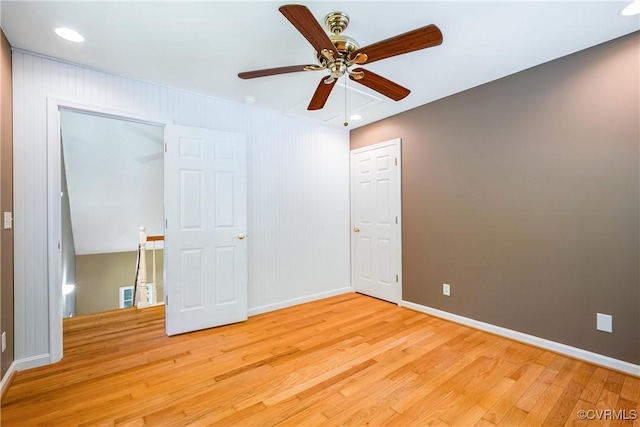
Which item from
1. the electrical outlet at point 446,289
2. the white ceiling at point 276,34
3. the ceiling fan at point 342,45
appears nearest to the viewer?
the ceiling fan at point 342,45

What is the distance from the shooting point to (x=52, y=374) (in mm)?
2121

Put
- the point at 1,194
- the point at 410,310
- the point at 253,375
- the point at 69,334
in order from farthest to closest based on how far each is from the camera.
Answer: the point at 410,310, the point at 69,334, the point at 253,375, the point at 1,194

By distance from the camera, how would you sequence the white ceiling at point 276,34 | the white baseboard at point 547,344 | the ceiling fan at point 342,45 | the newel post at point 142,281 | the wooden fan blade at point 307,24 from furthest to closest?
1. the newel post at point 142,281
2. the white baseboard at point 547,344
3. the white ceiling at point 276,34
4. the ceiling fan at point 342,45
5. the wooden fan blade at point 307,24

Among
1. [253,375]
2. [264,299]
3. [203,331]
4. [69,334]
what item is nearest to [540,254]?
[253,375]

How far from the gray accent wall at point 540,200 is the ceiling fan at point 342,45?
1.33 meters

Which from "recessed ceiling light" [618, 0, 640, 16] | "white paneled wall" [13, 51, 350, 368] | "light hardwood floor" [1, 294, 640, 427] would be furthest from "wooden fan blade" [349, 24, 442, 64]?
"light hardwood floor" [1, 294, 640, 427]

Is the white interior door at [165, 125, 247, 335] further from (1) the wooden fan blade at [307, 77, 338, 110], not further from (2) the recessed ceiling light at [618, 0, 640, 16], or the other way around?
(2) the recessed ceiling light at [618, 0, 640, 16]

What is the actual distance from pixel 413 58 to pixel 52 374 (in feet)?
12.1

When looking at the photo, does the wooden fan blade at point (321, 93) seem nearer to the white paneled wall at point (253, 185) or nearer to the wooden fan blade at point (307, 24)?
the wooden fan blade at point (307, 24)

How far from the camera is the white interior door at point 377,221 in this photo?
12.1 feet

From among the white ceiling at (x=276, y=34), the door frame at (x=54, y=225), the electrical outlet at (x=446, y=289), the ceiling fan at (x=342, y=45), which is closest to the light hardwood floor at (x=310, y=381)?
the door frame at (x=54, y=225)

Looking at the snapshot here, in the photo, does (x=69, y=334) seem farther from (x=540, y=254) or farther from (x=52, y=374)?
(x=540, y=254)

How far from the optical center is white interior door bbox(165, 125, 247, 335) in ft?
9.27

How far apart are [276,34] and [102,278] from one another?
19.5ft
